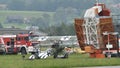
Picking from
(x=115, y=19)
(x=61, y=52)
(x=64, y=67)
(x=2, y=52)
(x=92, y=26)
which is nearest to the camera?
(x=64, y=67)

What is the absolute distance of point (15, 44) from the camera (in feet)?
208

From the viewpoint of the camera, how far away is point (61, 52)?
45.7 metres

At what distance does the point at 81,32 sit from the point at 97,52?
4874mm

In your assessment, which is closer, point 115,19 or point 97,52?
point 97,52

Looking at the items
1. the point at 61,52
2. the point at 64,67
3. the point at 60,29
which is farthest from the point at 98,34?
the point at 60,29

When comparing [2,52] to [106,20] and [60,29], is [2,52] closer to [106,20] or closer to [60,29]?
[106,20]

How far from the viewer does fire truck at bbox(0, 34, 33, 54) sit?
205 ft

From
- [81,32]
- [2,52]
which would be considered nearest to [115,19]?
[81,32]

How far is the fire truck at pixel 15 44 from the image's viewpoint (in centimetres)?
6234

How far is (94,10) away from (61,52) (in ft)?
20.6

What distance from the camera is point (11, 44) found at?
63.5m

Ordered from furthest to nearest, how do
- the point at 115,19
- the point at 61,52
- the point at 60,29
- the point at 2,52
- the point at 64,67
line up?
the point at 60,29 → the point at 2,52 → the point at 115,19 → the point at 61,52 → the point at 64,67

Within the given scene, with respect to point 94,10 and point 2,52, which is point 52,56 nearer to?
point 94,10

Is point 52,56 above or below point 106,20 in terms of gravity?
below
